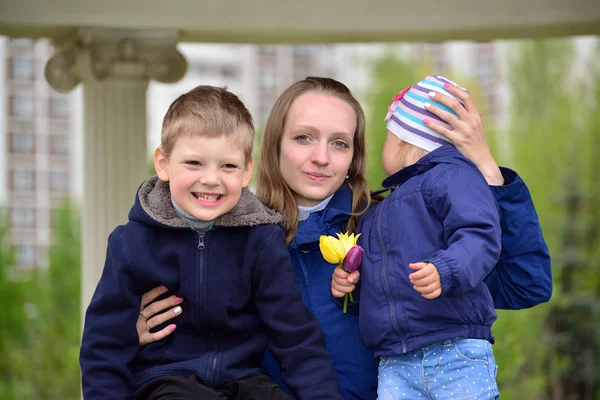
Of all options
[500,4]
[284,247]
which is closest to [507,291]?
[284,247]

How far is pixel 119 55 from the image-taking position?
5492 millimetres

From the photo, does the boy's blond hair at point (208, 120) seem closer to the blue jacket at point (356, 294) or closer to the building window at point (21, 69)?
the blue jacket at point (356, 294)

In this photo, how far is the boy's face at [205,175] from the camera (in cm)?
309

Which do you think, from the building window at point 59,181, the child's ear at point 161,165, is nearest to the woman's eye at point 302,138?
the child's ear at point 161,165

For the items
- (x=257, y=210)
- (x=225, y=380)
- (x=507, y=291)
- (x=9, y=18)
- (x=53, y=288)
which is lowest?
(x=53, y=288)

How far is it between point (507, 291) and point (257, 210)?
1050 millimetres

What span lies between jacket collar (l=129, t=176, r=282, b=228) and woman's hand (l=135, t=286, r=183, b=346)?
10.7 inches

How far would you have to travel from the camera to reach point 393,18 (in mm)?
5508

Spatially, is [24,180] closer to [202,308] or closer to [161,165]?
[161,165]

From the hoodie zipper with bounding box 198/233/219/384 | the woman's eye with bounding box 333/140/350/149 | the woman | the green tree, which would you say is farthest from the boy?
the green tree

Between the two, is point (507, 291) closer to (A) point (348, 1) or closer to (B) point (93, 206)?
(A) point (348, 1)

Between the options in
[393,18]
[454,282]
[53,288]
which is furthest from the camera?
[53,288]

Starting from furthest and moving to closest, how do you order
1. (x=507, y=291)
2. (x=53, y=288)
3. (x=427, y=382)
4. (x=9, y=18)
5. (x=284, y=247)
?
(x=53, y=288), (x=9, y=18), (x=507, y=291), (x=284, y=247), (x=427, y=382)

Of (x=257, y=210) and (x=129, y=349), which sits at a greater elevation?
(x=257, y=210)
